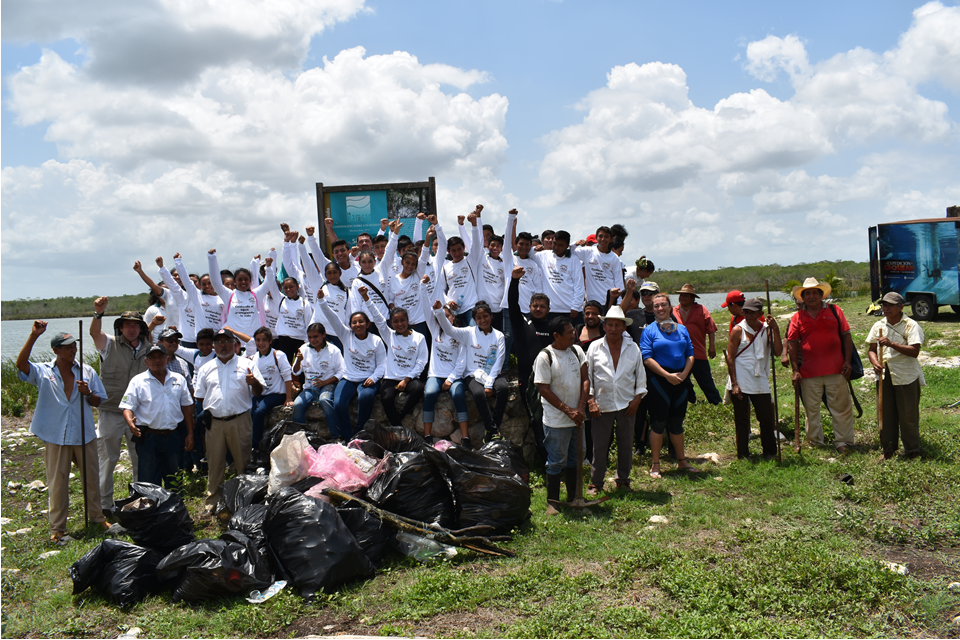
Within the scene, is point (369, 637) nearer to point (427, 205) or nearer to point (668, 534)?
point (668, 534)

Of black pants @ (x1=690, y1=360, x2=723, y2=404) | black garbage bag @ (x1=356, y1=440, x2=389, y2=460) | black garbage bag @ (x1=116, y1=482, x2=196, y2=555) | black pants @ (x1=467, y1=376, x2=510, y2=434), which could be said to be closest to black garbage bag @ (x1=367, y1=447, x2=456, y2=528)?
black garbage bag @ (x1=356, y1=440, x2=389, y2=460)

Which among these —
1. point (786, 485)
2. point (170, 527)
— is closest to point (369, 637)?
point (170, 527)

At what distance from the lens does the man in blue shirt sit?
234 inches

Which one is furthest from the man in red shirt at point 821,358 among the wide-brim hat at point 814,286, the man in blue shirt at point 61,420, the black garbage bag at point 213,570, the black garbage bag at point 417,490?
the man in blue shirt at point 61,420

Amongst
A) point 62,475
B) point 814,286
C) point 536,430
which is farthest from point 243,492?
point 814,286

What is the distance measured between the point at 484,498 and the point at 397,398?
2452mm

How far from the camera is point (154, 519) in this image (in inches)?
190

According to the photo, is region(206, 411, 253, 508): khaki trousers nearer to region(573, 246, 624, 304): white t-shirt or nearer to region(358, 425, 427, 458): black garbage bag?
region(358, 425, 427, 458): black garbage bag

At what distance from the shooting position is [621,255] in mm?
8523

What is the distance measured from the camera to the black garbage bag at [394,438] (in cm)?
626

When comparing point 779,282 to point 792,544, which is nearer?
point 792,544

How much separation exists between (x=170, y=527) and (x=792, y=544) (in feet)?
15.7

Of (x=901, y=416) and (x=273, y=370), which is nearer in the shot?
(x=901, y=416)

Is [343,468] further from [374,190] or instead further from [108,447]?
[374,190]
